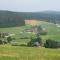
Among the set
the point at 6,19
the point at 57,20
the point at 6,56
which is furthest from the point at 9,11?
the point at 6,56

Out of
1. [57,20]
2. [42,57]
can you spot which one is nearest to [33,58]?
[42,57]

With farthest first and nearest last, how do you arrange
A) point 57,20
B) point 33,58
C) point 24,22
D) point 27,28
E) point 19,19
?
point 57,20 < point 19,19 < point 24,22 < point 27,28 < point 33,58

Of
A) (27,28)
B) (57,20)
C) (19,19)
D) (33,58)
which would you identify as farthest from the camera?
(57,20)

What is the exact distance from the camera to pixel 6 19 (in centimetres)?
11444

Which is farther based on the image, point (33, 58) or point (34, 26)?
point (34, 26)

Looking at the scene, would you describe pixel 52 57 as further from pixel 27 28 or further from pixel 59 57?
pixel 27 28

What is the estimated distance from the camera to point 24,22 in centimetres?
10481

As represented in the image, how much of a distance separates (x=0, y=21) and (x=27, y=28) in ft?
56.6

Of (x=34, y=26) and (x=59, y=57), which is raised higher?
(x=59, y=57)

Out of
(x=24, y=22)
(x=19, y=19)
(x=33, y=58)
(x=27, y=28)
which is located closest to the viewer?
(x=33, y=58)

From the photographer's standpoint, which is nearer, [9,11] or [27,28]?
[27,28]

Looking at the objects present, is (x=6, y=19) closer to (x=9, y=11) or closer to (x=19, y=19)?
(x=19, y=19)

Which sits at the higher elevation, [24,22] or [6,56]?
[6,56]

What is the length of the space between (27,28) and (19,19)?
16.6 m
